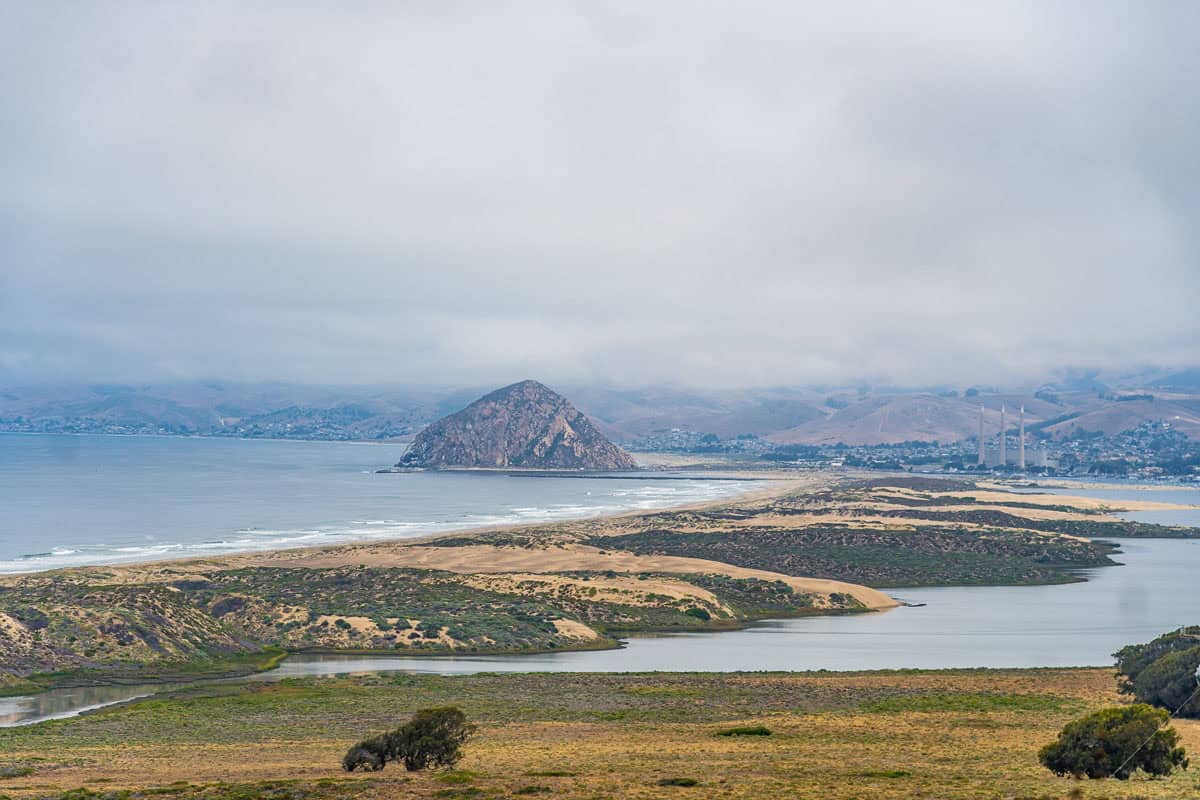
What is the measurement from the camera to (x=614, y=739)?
35531 mm

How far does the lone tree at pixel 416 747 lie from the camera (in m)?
30.1

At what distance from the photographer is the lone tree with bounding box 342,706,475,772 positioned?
98.7 feet

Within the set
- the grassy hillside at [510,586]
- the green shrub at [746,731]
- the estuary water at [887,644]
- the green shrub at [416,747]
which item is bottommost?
the estuary water at [887,644]

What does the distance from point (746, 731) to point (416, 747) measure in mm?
11314

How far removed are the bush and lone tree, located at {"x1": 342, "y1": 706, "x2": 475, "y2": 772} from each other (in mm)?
14916

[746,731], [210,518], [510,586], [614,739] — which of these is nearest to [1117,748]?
[746,731]

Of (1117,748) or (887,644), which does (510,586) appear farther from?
(1117,748)

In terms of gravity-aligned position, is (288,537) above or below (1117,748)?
below

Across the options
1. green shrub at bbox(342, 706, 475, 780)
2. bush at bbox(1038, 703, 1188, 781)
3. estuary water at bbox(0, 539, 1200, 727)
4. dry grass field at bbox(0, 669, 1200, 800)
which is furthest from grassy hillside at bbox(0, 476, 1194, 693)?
bush at bbox(1038, 703, 1188, 781)

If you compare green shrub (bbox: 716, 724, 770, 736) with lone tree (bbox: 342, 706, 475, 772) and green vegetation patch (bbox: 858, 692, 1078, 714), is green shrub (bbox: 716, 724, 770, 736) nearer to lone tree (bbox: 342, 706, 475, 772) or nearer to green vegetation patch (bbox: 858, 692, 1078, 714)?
green vegetation patch (bbox: 858, 692, 1078, 714)

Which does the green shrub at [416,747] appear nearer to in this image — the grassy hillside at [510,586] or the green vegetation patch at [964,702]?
the green vegetation patch at [964,702]

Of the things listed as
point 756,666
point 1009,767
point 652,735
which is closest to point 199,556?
point 756,666

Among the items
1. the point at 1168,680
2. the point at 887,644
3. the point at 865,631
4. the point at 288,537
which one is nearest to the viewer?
the point at 1168,680

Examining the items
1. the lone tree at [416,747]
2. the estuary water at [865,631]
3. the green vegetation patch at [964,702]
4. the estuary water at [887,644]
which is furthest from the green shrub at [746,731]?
the estuary water at [865,631]
